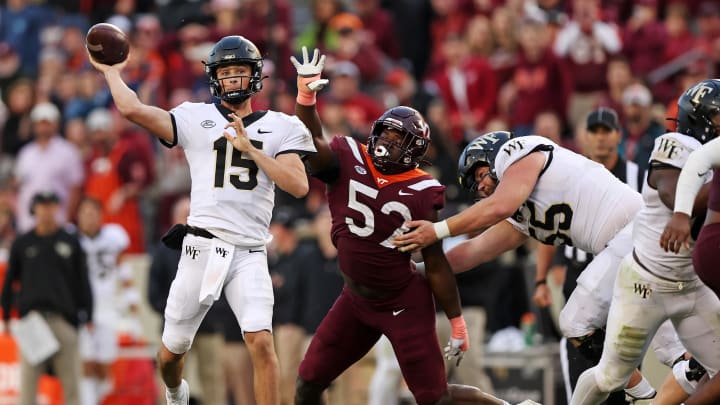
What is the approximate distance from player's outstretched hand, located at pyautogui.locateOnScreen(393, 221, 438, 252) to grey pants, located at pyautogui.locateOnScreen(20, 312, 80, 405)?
5.81 m

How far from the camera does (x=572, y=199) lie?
7895mm

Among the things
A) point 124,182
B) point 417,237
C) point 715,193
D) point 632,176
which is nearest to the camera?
point 715,193

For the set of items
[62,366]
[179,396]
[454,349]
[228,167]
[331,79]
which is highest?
[228,167]

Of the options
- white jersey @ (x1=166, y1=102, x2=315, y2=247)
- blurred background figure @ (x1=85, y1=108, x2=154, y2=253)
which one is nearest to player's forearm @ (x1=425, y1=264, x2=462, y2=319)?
white jersey @ (x1=166, y1=102, x2=315, y2=247)

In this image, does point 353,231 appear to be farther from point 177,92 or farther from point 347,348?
point 177,92

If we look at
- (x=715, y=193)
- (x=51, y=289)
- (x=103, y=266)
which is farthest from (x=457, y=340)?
(x=103, y=266)

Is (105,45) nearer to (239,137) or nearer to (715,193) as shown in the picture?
(239,137)

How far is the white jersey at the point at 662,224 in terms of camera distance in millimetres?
7273

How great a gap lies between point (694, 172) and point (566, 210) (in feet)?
3.63

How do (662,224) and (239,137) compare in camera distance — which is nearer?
(662,224)

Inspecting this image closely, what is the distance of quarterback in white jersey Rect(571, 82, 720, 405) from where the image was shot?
7.36 metres

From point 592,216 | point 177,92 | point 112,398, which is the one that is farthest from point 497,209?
point 177,92

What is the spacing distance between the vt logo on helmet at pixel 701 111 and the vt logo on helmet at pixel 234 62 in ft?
7.73

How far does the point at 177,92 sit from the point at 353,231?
7750 millimetres
